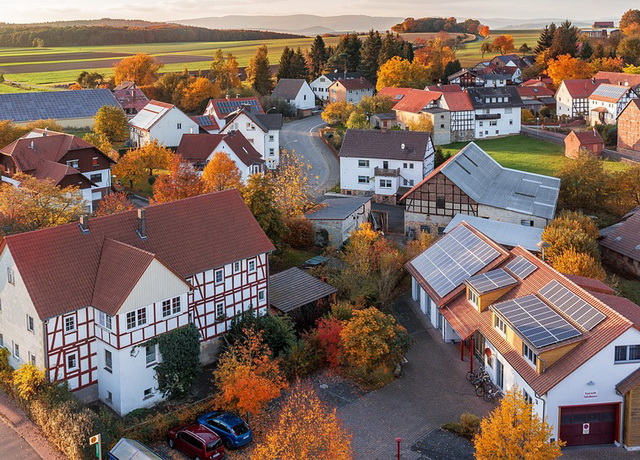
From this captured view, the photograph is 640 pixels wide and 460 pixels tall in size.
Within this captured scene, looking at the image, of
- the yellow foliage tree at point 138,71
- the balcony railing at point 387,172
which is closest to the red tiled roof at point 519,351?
the balcony railing at point 387,172

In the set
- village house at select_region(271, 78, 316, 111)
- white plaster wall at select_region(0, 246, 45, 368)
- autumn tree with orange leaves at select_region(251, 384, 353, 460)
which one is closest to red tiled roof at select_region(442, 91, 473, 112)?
village house at select_region(271, 78, 316, 111)

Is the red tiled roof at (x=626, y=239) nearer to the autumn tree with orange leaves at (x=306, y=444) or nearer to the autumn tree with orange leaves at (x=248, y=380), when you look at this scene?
the autumn tree with orange leaves at (x=248, y=380)

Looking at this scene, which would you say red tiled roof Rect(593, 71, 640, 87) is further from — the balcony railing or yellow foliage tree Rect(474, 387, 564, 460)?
yellow foliage tree Rect(474, 387, 564, 460)

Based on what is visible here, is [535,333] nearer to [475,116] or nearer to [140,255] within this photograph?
[140,255]

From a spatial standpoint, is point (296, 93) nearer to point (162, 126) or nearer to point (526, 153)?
point (162, 126)

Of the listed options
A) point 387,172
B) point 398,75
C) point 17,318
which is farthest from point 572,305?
point 398,75

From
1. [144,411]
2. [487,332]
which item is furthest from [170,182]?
[487,332]
